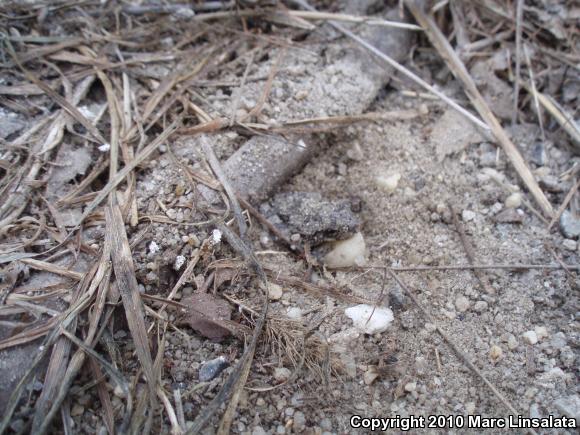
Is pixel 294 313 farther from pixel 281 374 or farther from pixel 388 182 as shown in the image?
pixel 388 182

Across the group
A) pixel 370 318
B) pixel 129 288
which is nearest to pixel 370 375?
pixel 370 318

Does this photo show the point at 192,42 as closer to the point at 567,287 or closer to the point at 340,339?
the point at 340,339

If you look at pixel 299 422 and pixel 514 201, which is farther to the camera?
pixel 514 201

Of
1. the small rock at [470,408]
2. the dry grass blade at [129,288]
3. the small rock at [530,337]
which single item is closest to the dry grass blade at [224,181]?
the dry grass blade at [129,288]

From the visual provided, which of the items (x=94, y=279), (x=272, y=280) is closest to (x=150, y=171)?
(x=94, y=279)

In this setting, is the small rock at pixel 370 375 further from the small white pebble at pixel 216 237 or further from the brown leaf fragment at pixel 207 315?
the small white pebble at pixel 216 237

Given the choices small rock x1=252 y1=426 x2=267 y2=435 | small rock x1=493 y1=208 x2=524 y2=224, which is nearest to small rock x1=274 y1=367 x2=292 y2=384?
small rock x1=252 y1=426 x2=267 y2=435
